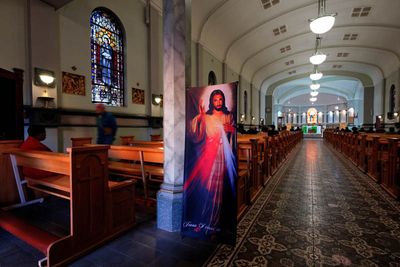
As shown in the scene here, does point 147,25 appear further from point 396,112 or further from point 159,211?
point 396,112

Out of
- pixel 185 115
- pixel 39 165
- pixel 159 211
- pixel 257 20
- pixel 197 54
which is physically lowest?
pixel 159 211

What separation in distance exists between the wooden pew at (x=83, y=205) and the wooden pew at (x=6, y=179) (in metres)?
0.62

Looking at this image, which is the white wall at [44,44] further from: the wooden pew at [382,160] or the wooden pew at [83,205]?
the wooden pew at [382,160]

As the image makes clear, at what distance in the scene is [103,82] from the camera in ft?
20.1

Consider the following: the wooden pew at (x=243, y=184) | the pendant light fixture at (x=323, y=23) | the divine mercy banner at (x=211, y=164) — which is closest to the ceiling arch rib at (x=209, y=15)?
the pendant light fixture at (x=323, y=23)

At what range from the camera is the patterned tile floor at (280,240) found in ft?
6.23

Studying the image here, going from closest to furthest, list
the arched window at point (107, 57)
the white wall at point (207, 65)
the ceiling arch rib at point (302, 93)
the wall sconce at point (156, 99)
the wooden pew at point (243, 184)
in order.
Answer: the wooden pew at point (243, 184)
the arched window at point (107, 57)
the wall sconce at point (156, 99)
the white wall at point (207, 65)
the ceiling arch rib at point (302, 93)

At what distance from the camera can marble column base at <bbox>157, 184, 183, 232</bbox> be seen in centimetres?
241

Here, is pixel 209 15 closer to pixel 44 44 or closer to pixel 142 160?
pixel 44 44

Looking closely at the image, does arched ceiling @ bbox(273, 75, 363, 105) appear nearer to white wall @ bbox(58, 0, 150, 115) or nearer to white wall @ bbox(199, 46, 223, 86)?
white wall @ bbox(199, 46, 223, 86)

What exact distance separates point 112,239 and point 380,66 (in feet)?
62.0

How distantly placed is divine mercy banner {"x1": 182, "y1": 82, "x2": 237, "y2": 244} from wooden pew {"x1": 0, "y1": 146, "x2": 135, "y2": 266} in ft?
2.47

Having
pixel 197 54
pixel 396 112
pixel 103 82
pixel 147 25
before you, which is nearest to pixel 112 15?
pixel 147 25

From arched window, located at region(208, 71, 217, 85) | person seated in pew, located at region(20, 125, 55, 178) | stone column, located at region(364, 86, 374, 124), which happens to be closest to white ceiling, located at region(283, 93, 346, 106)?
stone column, located at region(364, 86, 374, 124)
